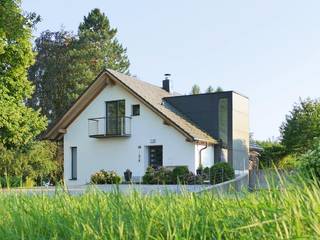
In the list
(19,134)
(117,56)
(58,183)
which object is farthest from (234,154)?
A: (117,56)

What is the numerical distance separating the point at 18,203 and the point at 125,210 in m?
1.34

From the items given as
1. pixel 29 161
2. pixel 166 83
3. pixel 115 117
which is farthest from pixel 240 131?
pixel 29 161

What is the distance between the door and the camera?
27.1 metres

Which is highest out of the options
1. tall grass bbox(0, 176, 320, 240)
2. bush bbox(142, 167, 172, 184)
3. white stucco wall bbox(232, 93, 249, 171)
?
white stucco wall bbox(232, 93, 249, 171)

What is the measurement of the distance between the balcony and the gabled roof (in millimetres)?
1222

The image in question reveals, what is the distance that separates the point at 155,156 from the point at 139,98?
3015mm

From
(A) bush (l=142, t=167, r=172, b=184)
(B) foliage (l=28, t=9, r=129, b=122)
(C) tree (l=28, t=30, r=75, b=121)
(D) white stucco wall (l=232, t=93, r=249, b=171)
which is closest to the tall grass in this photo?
(A) bush (l=142, t=167, r=172, b=184)

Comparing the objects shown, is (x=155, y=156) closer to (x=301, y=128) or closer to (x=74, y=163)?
(x=74, y=163)

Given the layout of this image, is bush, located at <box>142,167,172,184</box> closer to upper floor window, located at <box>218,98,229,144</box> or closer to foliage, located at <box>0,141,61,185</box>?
upper floor window, located at <box>218,98,229,144</box>

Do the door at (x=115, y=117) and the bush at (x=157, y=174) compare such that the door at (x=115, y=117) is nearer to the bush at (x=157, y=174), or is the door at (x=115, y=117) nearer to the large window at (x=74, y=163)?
the large window at (x=74, y=163)

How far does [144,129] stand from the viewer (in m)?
26.5

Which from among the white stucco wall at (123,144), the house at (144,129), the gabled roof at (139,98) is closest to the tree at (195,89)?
the gabled roof at (139,98)

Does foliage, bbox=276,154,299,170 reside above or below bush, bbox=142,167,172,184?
above

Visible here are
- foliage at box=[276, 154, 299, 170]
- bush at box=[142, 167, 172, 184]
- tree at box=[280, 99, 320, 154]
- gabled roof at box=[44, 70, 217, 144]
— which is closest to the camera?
foliage at box=[276, 154, 299, 170]
